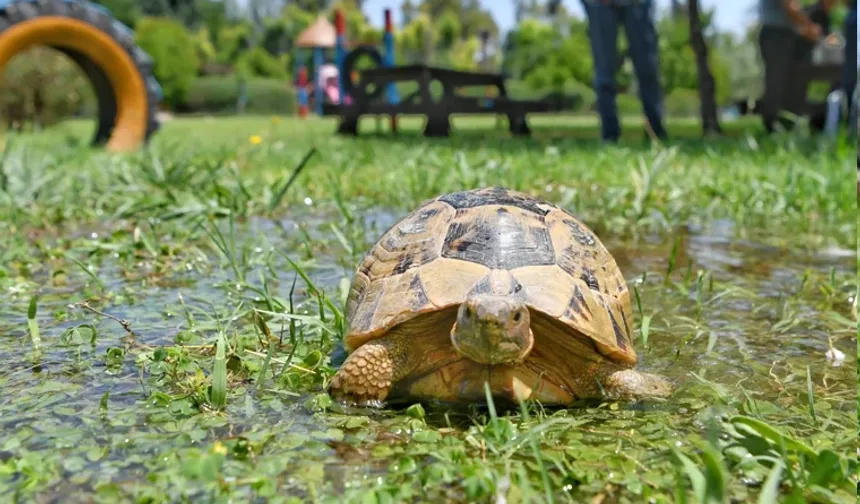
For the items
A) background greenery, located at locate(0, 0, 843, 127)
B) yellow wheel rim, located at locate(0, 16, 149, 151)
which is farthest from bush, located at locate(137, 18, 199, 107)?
yellow wheel rim, located at locate(0, 16, 149, 151)

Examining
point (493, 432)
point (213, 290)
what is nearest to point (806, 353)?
point (493, 432)

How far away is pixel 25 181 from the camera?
4.50 metres

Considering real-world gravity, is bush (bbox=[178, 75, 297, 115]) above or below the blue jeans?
below

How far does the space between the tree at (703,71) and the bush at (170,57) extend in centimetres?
2687

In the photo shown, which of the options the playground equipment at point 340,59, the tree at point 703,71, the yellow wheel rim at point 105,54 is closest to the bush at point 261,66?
the playground equipment at point 340,59

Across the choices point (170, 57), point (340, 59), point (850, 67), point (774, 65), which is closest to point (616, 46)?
point (850, 67)

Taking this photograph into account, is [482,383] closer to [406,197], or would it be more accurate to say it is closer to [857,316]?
[857,316]

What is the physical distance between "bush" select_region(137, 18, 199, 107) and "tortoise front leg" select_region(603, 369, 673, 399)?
116 ft

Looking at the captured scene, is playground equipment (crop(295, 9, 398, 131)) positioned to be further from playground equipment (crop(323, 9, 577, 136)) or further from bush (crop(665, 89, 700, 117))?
bush (crop(665, 89, 700, 117))

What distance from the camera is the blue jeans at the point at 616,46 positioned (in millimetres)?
7836

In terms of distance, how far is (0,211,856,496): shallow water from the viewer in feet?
5.33

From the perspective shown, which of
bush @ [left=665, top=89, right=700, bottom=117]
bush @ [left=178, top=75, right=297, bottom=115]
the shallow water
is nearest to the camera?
the shallow water

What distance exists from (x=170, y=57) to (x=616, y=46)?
30.1 m

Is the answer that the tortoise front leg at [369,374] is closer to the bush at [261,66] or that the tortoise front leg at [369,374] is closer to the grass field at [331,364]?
the grass field at [331,364]
